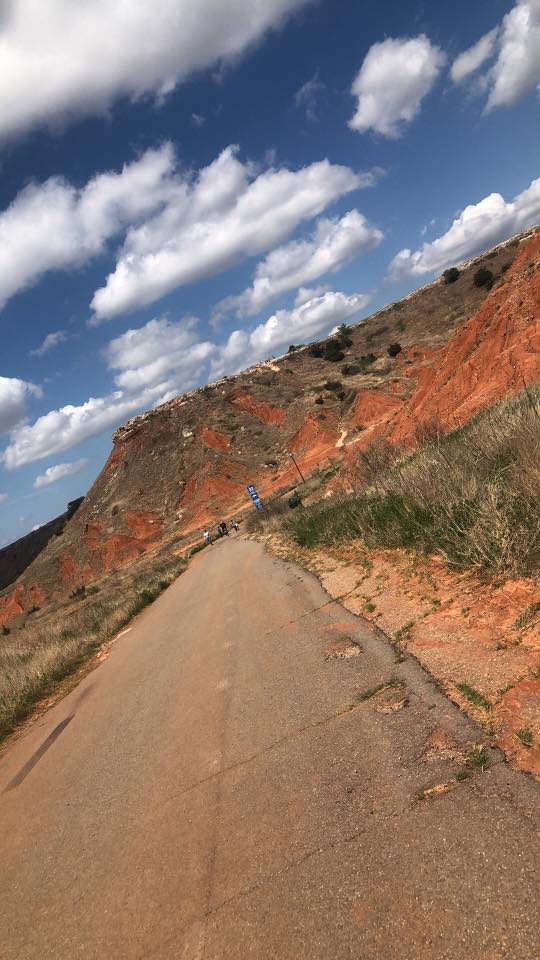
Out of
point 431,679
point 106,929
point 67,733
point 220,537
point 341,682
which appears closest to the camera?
point 106,929

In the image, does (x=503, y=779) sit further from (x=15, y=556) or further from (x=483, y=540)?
(x=15, y=556)

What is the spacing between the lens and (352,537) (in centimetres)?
1243

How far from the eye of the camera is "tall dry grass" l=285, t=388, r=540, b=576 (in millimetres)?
6137

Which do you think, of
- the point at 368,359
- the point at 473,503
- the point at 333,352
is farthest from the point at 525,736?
the point at 333,352

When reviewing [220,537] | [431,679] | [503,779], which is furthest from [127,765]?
[220,537]

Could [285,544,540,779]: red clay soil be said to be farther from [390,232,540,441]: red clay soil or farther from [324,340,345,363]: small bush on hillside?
[324,340,345,363]: small bush on hillside

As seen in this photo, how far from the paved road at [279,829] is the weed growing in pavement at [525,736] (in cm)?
28

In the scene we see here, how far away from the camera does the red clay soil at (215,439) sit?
6383 cm

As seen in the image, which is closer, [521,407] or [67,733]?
[67,733]

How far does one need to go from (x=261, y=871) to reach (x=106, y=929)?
1245 millimetres

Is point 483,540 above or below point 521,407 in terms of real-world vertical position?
below

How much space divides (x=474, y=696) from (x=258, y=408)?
213 ft

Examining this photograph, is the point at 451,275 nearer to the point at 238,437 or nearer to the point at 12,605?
the point at 238,437

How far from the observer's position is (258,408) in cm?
6819
